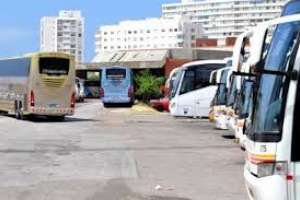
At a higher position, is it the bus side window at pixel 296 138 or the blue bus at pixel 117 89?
the bus side window at pixel 296 138

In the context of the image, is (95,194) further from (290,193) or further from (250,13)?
(250,13)

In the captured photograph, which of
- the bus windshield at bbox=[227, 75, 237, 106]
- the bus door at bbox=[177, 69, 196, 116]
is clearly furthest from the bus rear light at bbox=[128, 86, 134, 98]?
the bus windshield at bbox=[227, 75, 237, 106]

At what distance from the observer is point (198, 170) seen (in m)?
15.7

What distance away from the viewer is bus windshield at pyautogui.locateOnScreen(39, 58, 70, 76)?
113 ft

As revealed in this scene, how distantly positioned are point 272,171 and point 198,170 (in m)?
8.82

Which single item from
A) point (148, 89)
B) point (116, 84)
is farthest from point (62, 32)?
point (116, 84)

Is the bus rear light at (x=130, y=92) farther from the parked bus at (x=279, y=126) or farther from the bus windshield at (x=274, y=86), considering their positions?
the parked bus at (x=279, y=126)

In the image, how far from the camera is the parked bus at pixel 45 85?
34.3m

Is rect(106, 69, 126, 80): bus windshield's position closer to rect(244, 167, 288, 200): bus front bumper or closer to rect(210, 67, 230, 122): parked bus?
rect(210, 67, 230, 122): parked bus

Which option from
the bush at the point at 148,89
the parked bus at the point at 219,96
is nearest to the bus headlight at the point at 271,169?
the parked bus at the point at 219,96

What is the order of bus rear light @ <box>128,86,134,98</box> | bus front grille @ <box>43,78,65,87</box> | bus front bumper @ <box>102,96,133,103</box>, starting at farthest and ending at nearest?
bus front bumper @ <box>102,96,133,103</box>, bus rear light @ <box>128,86,134,98</box>, bus front grille @ <box>43,78,65,87</box>

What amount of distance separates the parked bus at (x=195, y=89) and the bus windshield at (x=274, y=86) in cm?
2702

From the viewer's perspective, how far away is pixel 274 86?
23.4ft

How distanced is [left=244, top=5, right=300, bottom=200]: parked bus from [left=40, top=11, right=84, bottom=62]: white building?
124584 millimetres
